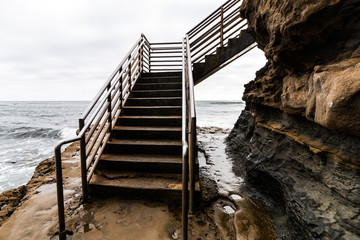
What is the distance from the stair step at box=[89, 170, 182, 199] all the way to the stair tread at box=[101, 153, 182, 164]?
0.23m

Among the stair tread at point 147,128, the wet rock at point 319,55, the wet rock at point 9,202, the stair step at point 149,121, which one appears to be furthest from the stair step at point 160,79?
the wet rock at point 9,202

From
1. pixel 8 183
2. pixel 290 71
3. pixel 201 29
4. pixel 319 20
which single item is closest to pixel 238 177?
pixel 290 71

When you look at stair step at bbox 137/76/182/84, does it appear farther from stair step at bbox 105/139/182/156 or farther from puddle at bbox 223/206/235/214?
puddle at bbox 223/206/235/214

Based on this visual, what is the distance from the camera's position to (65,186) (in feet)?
10.3

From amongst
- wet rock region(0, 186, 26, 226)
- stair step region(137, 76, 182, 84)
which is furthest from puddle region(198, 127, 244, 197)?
wet rock region(0, 186, 26, 226)

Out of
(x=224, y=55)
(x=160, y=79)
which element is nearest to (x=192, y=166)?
(x=160, y=79)

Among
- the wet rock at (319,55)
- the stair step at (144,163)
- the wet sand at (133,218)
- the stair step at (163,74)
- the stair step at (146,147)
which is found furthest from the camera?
the stair step at (163,74)

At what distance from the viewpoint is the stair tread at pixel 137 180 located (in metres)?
2.63

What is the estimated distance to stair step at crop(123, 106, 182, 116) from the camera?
403 centimetres

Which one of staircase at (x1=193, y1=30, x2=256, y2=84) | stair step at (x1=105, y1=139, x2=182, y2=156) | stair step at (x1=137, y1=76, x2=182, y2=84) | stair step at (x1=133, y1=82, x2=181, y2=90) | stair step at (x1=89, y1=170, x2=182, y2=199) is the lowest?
stair step at (x1=89, y1=170, x2=182, y2=199)

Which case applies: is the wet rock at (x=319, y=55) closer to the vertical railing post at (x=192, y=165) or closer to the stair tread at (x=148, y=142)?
the vertical railing post at (x=192, y=165)

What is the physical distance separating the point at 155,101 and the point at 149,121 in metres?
0.80

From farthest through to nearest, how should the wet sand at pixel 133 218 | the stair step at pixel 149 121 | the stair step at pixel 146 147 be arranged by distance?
the stair step at pixel 149 121 < the stair step at pixel 146 147 < the wet sand at pixel 133 218

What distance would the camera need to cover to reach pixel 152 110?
412 cm
